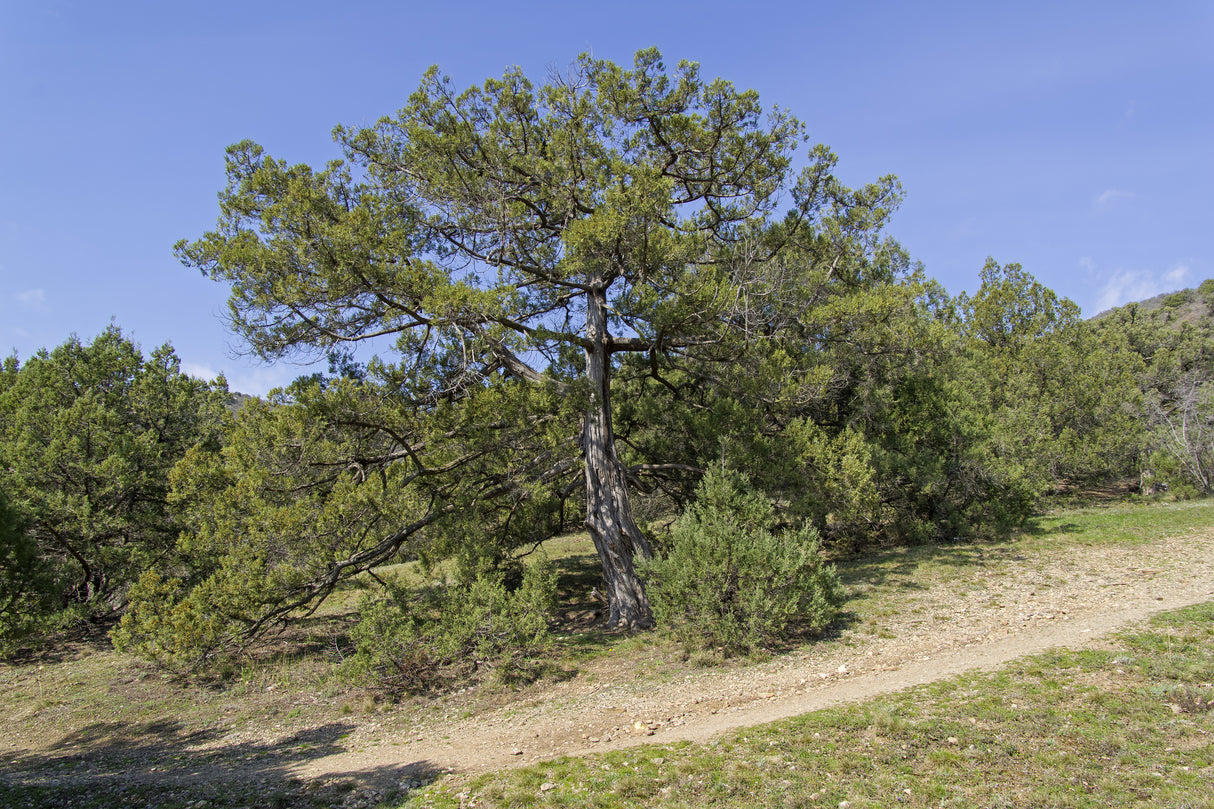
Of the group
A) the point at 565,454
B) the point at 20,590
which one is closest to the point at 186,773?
the point at 565,454

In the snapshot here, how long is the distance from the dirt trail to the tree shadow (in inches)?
15.7

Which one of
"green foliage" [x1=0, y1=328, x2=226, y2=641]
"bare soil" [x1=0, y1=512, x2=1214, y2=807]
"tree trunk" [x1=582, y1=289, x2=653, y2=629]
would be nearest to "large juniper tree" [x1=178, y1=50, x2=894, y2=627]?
"tree trunk" [x1=582, y1=289, x2=653, y2=629]

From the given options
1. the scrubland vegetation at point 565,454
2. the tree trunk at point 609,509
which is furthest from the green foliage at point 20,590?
the tree trunk at point 609,509

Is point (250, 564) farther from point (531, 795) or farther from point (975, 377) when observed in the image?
point (975, 377)

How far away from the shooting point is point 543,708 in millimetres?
8180

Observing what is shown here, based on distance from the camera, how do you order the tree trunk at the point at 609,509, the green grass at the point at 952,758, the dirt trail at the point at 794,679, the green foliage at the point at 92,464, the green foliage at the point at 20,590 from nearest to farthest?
the green grass at the point at 952,758
the dirt trail at the point at 794,679
the green foliage at the point at 20,590
the tree trunk at the point at 609,509
the green foliage at the point at 92,464

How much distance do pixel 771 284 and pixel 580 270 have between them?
3847mm

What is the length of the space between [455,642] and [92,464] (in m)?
12.1

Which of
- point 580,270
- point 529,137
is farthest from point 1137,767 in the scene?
point 529,137

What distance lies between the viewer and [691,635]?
375 inches

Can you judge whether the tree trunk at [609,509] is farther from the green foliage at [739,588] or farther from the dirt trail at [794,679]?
the dirt trail at [794,679]

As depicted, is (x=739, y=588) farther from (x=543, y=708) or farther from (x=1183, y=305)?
(x=1183, y=305)

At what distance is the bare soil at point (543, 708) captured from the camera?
6645mm

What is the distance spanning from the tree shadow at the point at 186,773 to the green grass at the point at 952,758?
3.44ft
